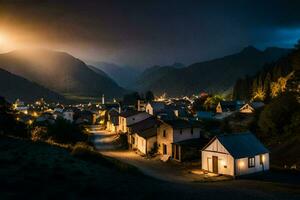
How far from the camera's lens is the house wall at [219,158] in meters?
34.5

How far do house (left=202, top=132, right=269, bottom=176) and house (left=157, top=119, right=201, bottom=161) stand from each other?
9.62 m

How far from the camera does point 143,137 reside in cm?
5188

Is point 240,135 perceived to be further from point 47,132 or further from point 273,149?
point 47,132

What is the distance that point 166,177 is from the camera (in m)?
34.2

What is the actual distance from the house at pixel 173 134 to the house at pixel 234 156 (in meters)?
9.62

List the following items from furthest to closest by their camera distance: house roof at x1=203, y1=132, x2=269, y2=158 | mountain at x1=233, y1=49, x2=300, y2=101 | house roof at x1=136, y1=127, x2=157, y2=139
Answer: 1. mountain at x1=233, y1=49, x2=300, y2=101
2. house roof at x1=136, y1=127, x2=157, y2=139
3. house roof at x1=203, y1=132, x2=269, y2=158

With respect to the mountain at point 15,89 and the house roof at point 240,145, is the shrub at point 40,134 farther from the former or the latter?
the mountain at point 15,89

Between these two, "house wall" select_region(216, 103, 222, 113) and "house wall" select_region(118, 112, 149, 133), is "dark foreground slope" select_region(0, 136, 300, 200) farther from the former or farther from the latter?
"house wall" select_region(216, 103, 222, 113)

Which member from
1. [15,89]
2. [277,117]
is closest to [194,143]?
[277,117]

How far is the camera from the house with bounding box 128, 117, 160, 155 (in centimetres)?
5128

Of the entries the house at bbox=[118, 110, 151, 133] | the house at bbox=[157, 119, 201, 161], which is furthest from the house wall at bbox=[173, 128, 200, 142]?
the house at bbox=[118, 110, 151, 133]

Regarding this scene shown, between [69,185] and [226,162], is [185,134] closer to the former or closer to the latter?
[226,162]

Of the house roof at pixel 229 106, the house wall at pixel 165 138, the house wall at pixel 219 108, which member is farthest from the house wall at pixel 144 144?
the house roof at pixel 229 106

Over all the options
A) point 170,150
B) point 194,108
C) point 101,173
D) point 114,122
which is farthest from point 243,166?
point 194,108
